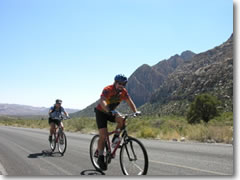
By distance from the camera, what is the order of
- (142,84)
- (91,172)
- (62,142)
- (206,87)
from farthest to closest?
1. (142,84)
2. (206,87)
3. (62,142)
4. (91,172)

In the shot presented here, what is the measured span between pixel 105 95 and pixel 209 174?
9.85 ft

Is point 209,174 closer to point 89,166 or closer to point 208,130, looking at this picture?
point 89,166

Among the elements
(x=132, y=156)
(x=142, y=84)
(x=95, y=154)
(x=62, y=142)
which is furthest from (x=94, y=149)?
(x=142, y=84)

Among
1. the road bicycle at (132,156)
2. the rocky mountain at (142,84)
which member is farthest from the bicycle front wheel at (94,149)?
the rocky mountain at (142,84)

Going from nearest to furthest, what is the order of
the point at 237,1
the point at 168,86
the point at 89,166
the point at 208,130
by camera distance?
the point at 89,166, the point at 237,1, the point at 208,130, the point at 168,86

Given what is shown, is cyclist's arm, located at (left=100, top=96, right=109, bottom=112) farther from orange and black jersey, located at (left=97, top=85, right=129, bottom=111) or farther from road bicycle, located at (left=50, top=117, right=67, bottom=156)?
road bicycle, located at (left=50, top=117, right=67, bottom=156)

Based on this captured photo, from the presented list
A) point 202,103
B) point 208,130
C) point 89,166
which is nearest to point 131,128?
point 208,130

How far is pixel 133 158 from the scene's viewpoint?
5.82 metres

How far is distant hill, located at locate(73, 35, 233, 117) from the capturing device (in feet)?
239

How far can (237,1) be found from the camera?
27.3 ft

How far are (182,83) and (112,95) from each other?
4157 inches

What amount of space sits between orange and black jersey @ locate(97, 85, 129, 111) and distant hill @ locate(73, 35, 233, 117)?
53.3 metres

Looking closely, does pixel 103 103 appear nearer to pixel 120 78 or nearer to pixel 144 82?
pixel 120 78

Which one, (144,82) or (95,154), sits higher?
(144,82)
